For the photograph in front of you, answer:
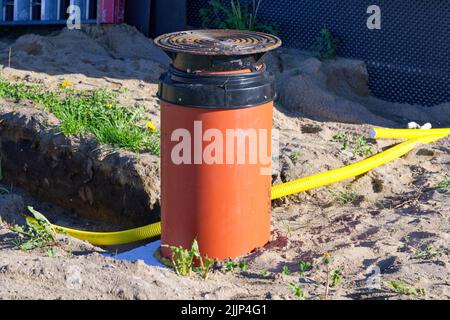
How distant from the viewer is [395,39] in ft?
25.0

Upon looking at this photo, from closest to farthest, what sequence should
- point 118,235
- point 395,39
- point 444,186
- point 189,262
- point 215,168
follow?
point 189,262 < point 215,168 < point 118,235 < point 444,186 < point 395,39

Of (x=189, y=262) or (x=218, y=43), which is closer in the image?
(x=189, y=262)

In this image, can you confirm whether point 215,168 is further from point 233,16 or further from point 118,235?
point 233,16

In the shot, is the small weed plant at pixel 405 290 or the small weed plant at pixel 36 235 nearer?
the small weed plant at pixel 405 290

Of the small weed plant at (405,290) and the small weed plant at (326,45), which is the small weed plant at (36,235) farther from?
the small weed plant at (326,45)

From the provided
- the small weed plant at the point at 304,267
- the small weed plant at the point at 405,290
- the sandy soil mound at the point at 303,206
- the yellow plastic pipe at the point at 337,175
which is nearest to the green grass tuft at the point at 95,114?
the sandy soil mound at the point at 303,206

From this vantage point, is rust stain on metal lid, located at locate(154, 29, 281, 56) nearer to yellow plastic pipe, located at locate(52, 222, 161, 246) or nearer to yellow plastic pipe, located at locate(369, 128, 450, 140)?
yellow plastic pipe, located at locate(52, 222, 161, 246)

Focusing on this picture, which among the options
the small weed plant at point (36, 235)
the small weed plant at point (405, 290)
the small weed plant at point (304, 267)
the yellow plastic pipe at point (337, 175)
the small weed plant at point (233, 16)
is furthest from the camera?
the small weed plant at point (233, 16)

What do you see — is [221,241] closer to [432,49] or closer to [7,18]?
[432,49]

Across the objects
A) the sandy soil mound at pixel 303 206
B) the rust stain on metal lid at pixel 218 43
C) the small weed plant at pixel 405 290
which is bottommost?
the sandy soil mound at pixel 303 206

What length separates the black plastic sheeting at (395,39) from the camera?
7.44 metres

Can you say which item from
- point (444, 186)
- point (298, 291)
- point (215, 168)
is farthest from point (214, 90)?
point (444, 186)

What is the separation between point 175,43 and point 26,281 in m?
1.45

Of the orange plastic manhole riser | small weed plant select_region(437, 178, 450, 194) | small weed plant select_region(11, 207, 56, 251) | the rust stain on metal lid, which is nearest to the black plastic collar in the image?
the orange plastic manhole riser
